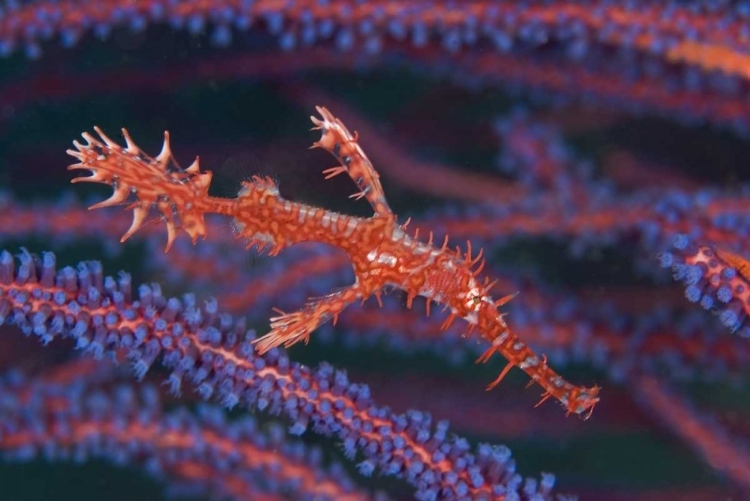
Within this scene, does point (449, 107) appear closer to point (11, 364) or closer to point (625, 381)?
point (625, 381)

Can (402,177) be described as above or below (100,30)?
below

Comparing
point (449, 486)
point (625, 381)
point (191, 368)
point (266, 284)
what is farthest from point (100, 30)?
A: point (625, 381)

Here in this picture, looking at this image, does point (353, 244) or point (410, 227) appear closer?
point (353, 244)

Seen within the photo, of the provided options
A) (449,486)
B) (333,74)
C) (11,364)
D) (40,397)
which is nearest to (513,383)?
(449,486)

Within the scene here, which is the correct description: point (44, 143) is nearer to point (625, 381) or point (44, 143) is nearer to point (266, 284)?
point (266, 284)

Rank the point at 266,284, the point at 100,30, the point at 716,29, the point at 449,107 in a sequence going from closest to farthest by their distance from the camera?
the point at 716,29
the point at 100,30
the point at 266,284
the point at 449,107

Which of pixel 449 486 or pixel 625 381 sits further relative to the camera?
pixel 625 381

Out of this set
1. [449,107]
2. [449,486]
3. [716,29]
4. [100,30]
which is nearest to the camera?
[449,486]

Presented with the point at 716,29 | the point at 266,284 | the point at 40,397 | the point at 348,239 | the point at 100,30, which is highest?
the point at 716,29
